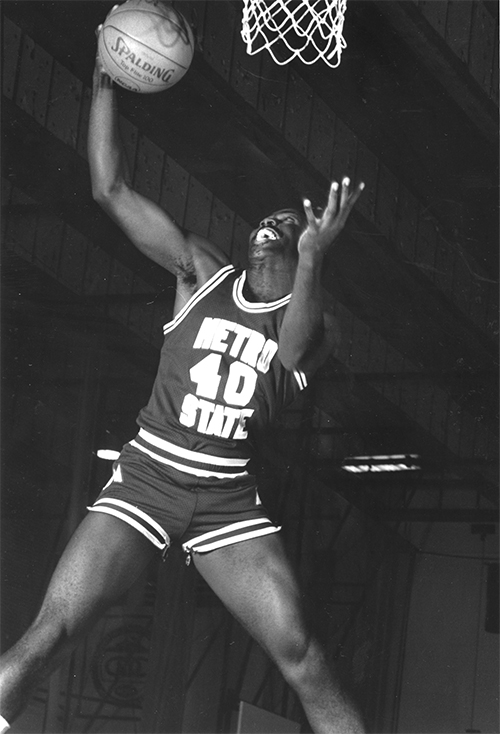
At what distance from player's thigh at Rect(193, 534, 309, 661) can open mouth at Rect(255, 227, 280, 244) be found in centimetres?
130

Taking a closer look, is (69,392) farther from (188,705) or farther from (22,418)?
(188,705)

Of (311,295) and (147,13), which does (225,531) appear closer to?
(311,295)

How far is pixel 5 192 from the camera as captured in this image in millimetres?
6023


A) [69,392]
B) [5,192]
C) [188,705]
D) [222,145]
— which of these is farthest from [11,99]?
[188,705]

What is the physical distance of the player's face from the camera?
4.50 metres

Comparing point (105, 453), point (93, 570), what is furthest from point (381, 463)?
point (93, 570)

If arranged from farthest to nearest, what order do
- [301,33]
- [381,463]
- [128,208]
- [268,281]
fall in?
[381,463], [301,33], [268,281], [128,208]

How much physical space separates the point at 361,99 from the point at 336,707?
3613 mm

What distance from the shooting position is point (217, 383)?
4223 mm

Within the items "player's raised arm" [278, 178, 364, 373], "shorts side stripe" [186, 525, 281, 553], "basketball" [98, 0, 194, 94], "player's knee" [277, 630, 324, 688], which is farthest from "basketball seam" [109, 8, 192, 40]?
"player's knee" [277, 630, 324, 688]

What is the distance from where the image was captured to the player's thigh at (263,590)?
3.79 meters

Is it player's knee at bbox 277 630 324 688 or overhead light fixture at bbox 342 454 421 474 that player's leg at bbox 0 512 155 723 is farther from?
overhead light fixture at bbox 342 454 421 474

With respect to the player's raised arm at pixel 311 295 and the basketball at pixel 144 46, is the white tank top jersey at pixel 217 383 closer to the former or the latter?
the player's raised arm at pixel 311 295

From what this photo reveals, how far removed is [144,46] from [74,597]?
2.13m
